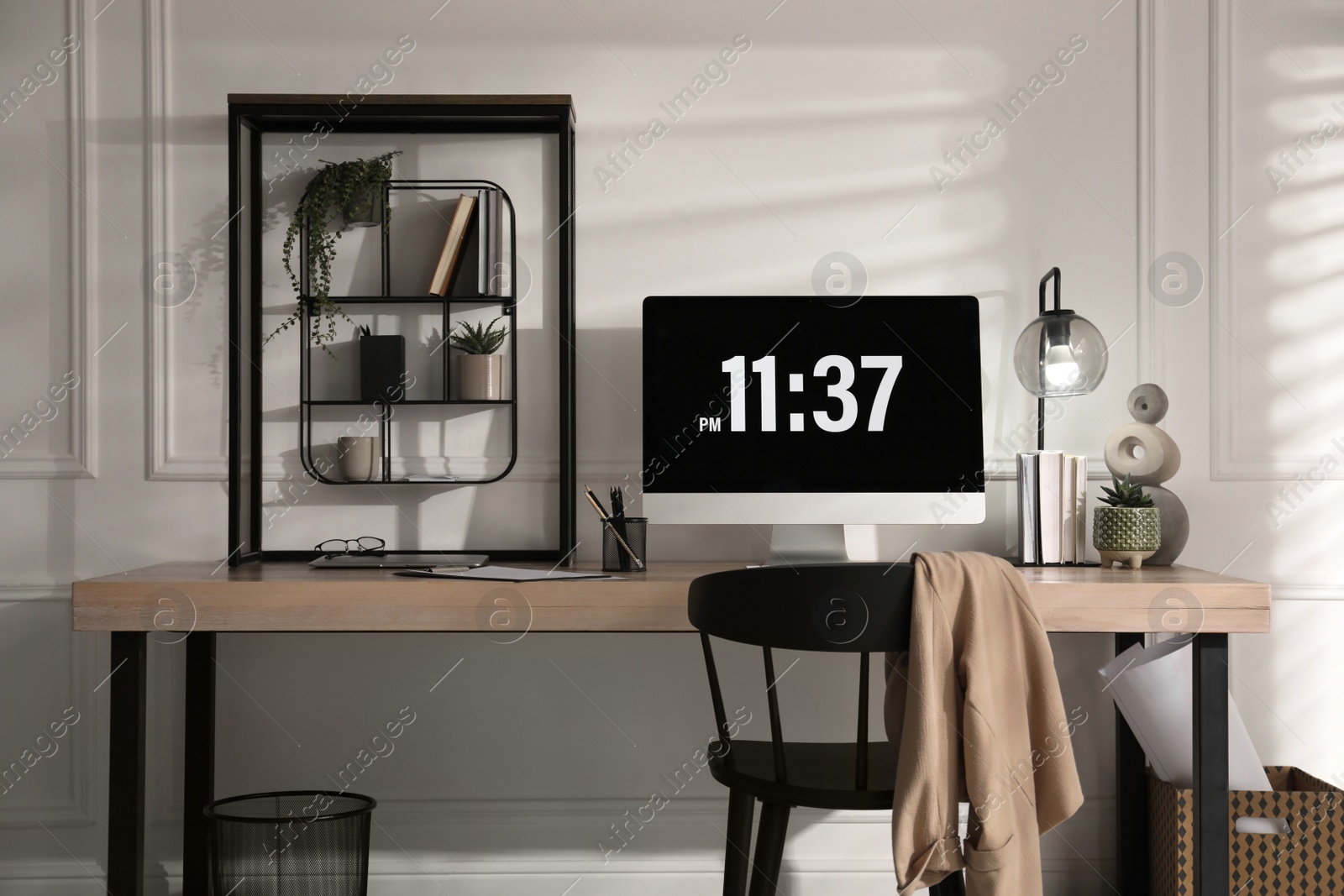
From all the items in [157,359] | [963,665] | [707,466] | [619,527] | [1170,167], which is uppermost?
[1170,167]

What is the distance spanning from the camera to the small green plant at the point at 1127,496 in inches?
81.8

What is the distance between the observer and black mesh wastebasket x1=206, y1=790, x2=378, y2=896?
6.51 ft

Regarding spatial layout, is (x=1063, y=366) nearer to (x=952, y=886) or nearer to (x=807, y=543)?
(x=807, y=543)

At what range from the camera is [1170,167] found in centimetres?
234

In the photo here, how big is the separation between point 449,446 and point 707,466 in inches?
26.7

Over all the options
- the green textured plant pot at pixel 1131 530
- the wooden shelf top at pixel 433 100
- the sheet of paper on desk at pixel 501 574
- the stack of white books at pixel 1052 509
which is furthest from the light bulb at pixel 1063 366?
the wooden shelf top at pixel 433 100

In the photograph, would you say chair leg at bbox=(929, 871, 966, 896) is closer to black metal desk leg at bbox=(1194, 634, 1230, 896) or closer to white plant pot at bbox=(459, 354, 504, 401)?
black metal desk leg at bbox=(1194, 634, 1230, 896)

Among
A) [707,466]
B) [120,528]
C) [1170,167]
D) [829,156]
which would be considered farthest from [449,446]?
[1170,167]

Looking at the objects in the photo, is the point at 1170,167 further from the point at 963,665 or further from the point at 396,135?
the point at 396,135

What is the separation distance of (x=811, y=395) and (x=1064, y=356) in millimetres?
573

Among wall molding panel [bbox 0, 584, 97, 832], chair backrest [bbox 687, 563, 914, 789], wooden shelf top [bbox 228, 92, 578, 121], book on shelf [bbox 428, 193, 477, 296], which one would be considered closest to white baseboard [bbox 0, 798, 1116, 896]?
wall molding panel [bbox 0, 584, 97, 832]

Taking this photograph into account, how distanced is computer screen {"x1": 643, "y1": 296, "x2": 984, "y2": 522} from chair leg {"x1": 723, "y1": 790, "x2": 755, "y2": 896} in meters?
0.63

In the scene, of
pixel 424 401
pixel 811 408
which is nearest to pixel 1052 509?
pixel 811 408

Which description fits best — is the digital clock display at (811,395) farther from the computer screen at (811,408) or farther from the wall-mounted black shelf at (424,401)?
the wall-mounted black shelf at (424,401)
